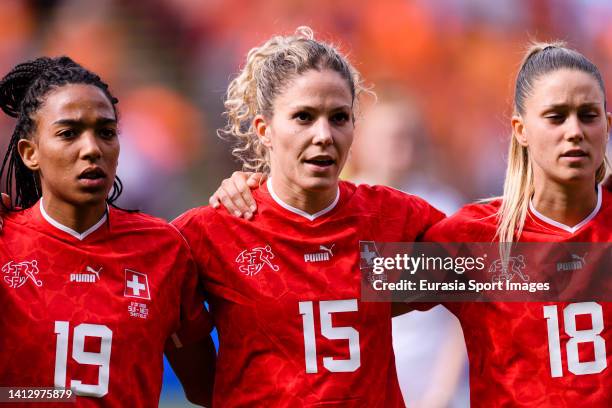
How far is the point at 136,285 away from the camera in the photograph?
2883mm

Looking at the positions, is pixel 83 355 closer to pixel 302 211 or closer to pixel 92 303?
pixel 92 303

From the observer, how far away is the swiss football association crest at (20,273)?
2.78m

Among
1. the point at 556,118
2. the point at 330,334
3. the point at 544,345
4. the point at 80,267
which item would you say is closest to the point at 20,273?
the point at 80,267

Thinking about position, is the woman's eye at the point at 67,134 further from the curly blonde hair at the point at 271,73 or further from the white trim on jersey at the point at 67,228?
the curly blonde hair at the point at 271,73

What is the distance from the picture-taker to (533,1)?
6902 mm

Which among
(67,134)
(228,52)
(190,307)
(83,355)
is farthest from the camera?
(228,52)

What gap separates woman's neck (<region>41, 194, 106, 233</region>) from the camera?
290cm

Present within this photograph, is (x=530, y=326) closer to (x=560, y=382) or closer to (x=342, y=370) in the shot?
(x=560, y=382)

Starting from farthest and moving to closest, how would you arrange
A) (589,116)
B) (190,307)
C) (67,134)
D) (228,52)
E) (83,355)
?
1. (228,52)
2. (190,307)
3. (589,116)
4. (67,134)
5. (83,355)

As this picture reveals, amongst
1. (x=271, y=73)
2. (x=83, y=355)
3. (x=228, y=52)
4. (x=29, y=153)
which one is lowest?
(x=83, y=355)

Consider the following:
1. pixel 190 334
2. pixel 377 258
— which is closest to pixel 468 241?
pixel 377 258

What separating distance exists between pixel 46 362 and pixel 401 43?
468 cm

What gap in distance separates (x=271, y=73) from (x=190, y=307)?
817 millimetres

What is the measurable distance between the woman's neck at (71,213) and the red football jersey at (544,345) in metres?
1.25
